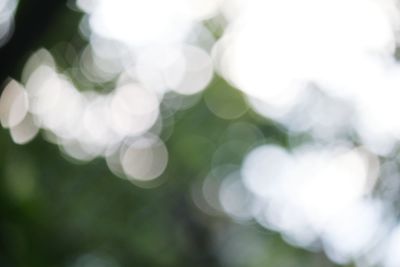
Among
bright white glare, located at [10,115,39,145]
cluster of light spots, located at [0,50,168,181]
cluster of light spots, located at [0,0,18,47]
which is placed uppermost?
cluster of light spots, located at [0,0,18,47]

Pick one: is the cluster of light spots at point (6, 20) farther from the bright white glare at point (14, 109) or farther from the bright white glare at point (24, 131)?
the bright white glare at point (24, 131)

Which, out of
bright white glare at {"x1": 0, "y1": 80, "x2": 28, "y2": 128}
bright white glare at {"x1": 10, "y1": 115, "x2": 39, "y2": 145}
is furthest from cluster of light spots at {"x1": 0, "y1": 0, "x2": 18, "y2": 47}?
bright white glare at {"x1": 10, "y1": 115, "x2": 39, "y2": 145}

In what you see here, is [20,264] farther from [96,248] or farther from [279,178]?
[279,178]

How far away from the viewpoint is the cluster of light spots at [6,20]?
659 mm

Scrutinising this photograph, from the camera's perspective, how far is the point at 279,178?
2.23m

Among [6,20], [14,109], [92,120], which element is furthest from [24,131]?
[92,120]

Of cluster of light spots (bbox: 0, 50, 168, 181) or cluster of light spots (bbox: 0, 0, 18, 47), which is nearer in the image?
cluster of light spots (bbox: 0, 0, 18, 47)

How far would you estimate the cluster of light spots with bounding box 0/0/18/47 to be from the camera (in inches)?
25.9

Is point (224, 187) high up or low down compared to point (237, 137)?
down

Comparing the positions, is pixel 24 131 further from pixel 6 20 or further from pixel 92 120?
pixel 92 120

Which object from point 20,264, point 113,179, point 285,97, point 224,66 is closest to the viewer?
point 20,264

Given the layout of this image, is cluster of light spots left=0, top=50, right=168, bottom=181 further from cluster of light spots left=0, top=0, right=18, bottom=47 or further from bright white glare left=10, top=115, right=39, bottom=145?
cluster of light spots left=0, top=0, right=18, bottom=47

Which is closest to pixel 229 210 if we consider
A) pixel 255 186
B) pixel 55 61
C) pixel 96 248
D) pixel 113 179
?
pixel 255 186

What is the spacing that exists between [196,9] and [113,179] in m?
0.91
